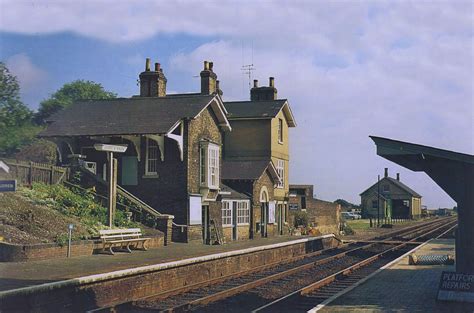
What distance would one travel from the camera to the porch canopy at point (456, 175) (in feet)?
40.0

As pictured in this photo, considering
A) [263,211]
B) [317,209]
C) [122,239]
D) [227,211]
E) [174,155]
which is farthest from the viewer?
[317,209]

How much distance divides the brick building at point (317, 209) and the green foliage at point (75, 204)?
22.6 m

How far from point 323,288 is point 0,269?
25.8 ft

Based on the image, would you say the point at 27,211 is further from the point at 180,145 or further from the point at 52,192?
the point at 180,145

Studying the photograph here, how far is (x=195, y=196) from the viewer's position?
25703 mm

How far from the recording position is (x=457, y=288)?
39.1 feet

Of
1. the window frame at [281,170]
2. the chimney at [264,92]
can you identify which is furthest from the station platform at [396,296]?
the chimney at [264,92]

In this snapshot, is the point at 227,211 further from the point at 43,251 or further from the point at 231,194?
the point at 43,251

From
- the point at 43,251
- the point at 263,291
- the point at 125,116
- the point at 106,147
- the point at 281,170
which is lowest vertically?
the point at 263,291

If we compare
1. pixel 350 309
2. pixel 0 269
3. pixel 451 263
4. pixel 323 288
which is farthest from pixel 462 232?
pixel 0 269

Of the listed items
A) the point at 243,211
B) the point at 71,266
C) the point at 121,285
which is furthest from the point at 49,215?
the point at 243,211

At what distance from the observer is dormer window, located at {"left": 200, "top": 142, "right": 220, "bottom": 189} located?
87.6 feet

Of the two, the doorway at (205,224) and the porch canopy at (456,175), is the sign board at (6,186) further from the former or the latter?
the doorway at (205,224)

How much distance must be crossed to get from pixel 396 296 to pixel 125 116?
17.3 m
